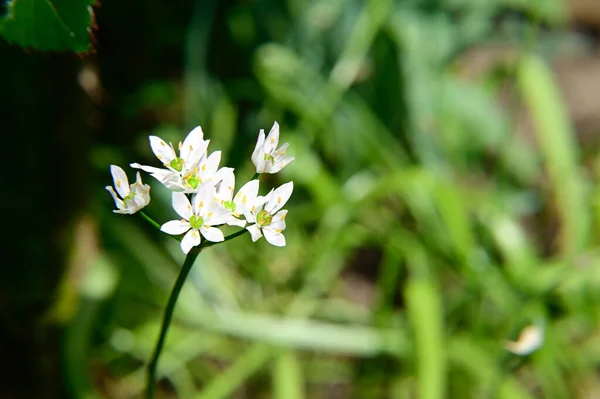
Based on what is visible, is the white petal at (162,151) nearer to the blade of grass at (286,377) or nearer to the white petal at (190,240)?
the white petal at (190,240)

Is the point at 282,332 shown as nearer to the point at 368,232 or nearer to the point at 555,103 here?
the point at 368,232

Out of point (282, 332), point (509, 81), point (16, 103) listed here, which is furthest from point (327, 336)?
point (509, 81)

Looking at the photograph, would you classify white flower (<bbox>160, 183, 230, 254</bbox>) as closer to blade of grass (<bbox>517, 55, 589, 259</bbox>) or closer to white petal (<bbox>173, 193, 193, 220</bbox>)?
white petal (<bbox>173, 193, 193, 220</bbox>)

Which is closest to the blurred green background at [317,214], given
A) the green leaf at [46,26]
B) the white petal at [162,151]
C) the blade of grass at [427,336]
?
the blade of grass at [427,336]

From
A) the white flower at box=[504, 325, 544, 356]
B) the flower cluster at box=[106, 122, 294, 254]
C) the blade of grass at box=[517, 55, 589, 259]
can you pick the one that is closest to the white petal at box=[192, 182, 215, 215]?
the flower cluster at box=[106, 122, 294, 254]

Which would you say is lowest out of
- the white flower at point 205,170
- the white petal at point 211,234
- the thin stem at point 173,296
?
the thin stem at point 173,296

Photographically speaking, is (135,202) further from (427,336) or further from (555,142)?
(555,142)

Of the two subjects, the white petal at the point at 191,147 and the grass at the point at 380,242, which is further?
the grass at the point at 380,242

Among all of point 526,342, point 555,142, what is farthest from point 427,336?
point 555,142
